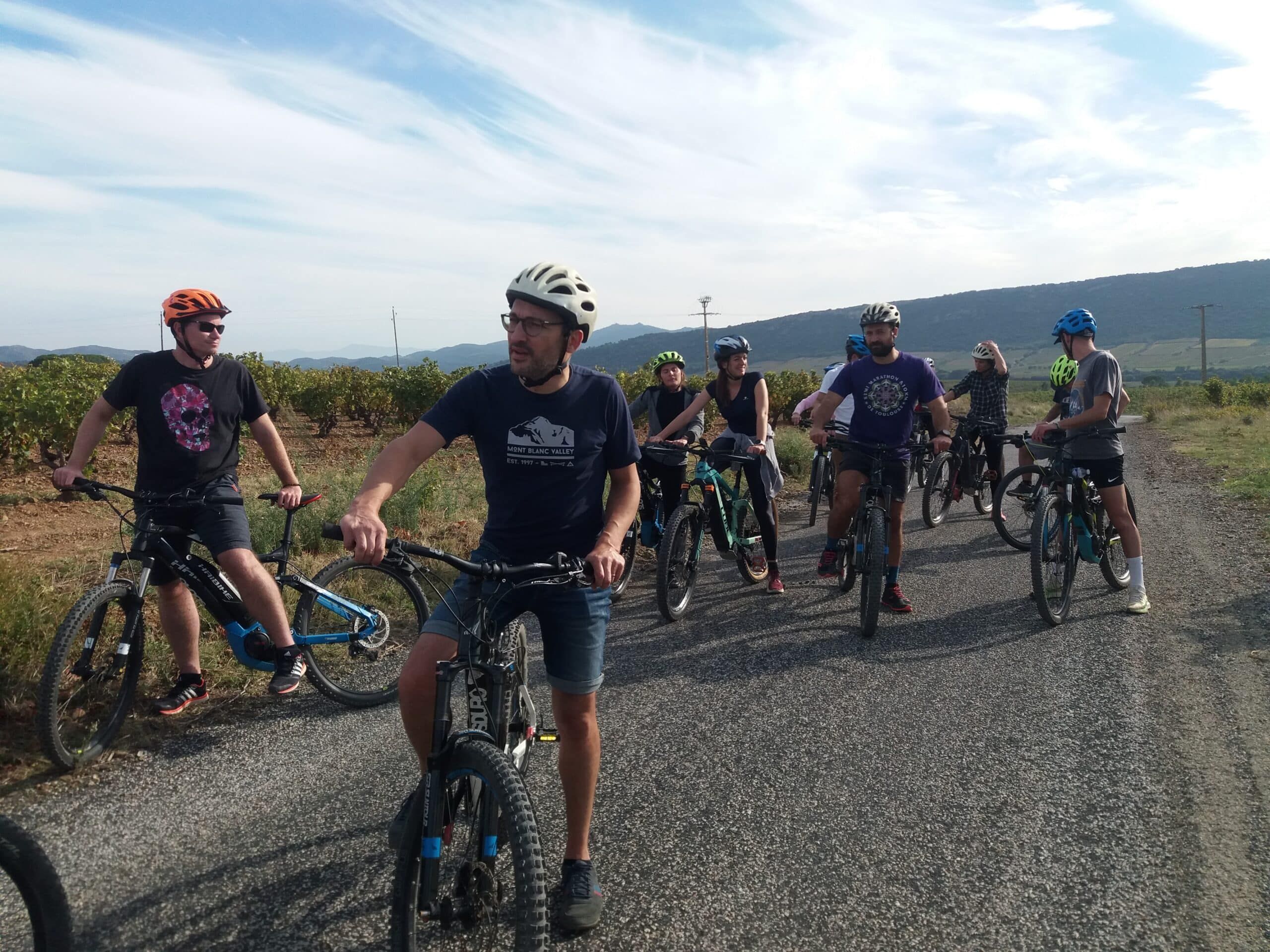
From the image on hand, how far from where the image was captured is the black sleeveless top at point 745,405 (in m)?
7.04

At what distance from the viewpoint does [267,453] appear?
4.76m

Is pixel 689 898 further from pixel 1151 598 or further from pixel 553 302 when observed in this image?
pixel 1151 598

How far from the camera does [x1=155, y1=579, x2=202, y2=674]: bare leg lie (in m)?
4.38

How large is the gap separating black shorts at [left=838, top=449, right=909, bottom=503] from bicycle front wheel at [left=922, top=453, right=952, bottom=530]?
365 cm

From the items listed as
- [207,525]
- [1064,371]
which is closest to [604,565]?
[207,525]

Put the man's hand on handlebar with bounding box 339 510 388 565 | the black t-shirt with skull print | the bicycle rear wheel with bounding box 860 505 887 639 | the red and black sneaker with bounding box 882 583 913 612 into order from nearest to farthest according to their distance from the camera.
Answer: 1. the man's hand on handlebar with bounding box 339 510 388 565
2. the black t-shirt with skull print
3. the bicycle rear wheel with bounding box 860 505 887 639
4. the red and black sneaker with bounding box 882 583 913 612

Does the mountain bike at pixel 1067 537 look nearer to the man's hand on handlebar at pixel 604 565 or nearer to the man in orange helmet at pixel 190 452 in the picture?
the man's hand on handlebar at pixel 604 565

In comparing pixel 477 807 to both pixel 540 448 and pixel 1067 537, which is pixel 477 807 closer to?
pixel 540 448

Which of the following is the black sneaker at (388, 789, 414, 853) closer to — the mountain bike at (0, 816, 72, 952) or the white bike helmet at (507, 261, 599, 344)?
the mountain bike at (0, 816, 72, 952)

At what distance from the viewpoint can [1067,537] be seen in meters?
6.31

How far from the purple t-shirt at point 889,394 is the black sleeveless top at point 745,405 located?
0.86 metres

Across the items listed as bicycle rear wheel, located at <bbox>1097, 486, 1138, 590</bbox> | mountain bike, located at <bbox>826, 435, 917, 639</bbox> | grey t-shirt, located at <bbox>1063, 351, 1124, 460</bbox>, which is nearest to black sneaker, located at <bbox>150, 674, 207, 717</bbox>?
mountain bike, located at <bbox>826, 435, 917, 639</bbox>

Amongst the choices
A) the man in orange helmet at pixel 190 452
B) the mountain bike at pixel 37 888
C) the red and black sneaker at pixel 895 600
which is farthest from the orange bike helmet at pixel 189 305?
the red and black sneaker at pixel 895 600

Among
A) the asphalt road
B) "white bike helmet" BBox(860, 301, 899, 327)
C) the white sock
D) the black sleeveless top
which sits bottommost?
the asphalt road
